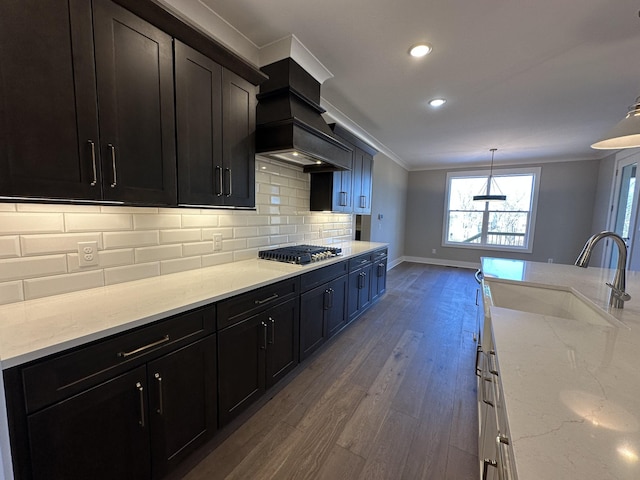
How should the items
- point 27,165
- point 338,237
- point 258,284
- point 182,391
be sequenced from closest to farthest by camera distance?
point 27,165, point 182,391, point 258,284, point 338,237

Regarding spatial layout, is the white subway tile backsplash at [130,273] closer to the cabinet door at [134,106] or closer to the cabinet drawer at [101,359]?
the cabinet door at [134,106]

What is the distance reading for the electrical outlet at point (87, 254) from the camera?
4.66ft

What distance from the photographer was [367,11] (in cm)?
176

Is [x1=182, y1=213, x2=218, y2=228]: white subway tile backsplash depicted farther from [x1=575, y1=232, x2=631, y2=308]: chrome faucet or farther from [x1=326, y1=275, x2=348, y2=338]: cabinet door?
[x1=575, y1=232, x2=631, y2=308]: chrome faucet

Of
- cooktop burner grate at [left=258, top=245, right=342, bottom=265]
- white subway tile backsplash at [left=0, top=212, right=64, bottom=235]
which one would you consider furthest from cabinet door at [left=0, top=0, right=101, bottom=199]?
cooktop burner grate at [left=258, top=245, right=342, bottom=265]

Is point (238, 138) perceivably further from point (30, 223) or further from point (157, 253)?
point (30, 223)

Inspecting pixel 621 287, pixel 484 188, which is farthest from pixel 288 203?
pixel 484 188

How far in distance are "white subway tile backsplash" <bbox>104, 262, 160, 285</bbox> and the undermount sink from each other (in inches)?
87.2

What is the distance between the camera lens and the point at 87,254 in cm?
145

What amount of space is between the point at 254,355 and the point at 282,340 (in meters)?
0.30

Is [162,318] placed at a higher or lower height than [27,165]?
lower

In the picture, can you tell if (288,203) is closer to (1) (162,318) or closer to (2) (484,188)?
(1) (162,318)

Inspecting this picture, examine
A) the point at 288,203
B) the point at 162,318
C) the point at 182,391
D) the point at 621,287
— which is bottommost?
the point at 182,391

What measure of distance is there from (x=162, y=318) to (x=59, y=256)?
68 cm
